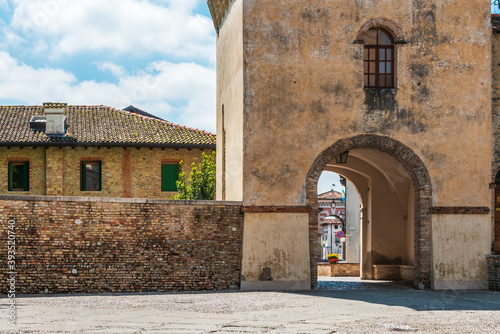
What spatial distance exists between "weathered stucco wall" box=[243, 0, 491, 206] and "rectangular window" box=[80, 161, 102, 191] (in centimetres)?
1815

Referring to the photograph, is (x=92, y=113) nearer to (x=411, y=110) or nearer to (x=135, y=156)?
(x=135, y=156)

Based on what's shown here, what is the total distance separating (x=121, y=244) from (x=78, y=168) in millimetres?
18096

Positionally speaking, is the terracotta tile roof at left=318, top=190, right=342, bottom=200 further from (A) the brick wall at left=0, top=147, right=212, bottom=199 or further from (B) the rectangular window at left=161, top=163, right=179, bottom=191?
(A) the brick wall at left=0, top=147, right=212, bottom=199

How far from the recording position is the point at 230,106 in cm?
2025

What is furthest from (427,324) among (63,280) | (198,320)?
(63,280)

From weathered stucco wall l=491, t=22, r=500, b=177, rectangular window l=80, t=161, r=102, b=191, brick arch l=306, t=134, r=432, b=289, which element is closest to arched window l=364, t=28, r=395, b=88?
brick arch l=306, t=134, r=432, b=289

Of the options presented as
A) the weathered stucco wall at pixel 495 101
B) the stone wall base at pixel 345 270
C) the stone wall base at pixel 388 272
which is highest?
the weathered stucco wall at pixel 495 101

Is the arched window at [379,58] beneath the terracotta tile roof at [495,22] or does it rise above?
beneath

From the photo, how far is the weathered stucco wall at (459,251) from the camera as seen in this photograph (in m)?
17.9

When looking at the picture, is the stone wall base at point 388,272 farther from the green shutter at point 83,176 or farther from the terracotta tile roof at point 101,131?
the green shutter at point 83,176

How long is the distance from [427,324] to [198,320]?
341 cm

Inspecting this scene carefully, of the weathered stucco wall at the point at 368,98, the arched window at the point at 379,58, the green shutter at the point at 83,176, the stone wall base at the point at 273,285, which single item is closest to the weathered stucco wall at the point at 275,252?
the stone wall base at the point at 273,285

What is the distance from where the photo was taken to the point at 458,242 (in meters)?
18.0

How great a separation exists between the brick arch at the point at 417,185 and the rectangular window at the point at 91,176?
731 inches
